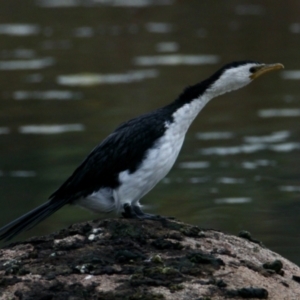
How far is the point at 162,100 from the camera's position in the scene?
56.1 ft

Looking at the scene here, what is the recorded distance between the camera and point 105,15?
80.4 feet

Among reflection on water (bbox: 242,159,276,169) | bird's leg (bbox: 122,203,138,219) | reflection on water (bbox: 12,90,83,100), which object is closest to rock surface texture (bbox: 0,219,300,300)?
bird's leg (bbox: 122,203,138,219)

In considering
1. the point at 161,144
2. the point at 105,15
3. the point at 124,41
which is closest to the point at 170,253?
the point at 161,144

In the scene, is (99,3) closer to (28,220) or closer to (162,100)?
(162,100)

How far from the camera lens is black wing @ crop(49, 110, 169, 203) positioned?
7766mm

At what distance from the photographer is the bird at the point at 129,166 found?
25.3 ft

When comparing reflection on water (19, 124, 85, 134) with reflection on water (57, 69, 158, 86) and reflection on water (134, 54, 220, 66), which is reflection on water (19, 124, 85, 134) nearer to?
reflection on water (57, 69, 158, 86)

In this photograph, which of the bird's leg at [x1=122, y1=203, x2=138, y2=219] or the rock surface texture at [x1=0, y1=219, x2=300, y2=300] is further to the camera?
the bird's leg at [x1=122, y1=203, x2=138, y2=219]

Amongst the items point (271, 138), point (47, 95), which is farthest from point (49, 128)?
Result: point (271, 138)

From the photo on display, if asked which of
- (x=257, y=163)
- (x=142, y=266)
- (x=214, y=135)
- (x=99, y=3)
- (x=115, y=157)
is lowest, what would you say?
(x=257, y=163)

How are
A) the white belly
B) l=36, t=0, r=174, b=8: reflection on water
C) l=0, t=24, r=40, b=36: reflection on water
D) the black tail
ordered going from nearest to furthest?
the white belly → the black tail → l=0, t=24, r=40, b=36: reflection on water → l=36, t=0, r=174, b=8: reflection on water

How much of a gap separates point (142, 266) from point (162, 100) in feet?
33.7

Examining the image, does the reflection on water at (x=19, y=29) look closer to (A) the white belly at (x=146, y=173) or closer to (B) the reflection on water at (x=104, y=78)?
(B) the reflection on water at (x=104, y=78)

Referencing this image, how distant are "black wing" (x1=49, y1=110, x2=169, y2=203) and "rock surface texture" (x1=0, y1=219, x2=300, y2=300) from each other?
352 millimetres
